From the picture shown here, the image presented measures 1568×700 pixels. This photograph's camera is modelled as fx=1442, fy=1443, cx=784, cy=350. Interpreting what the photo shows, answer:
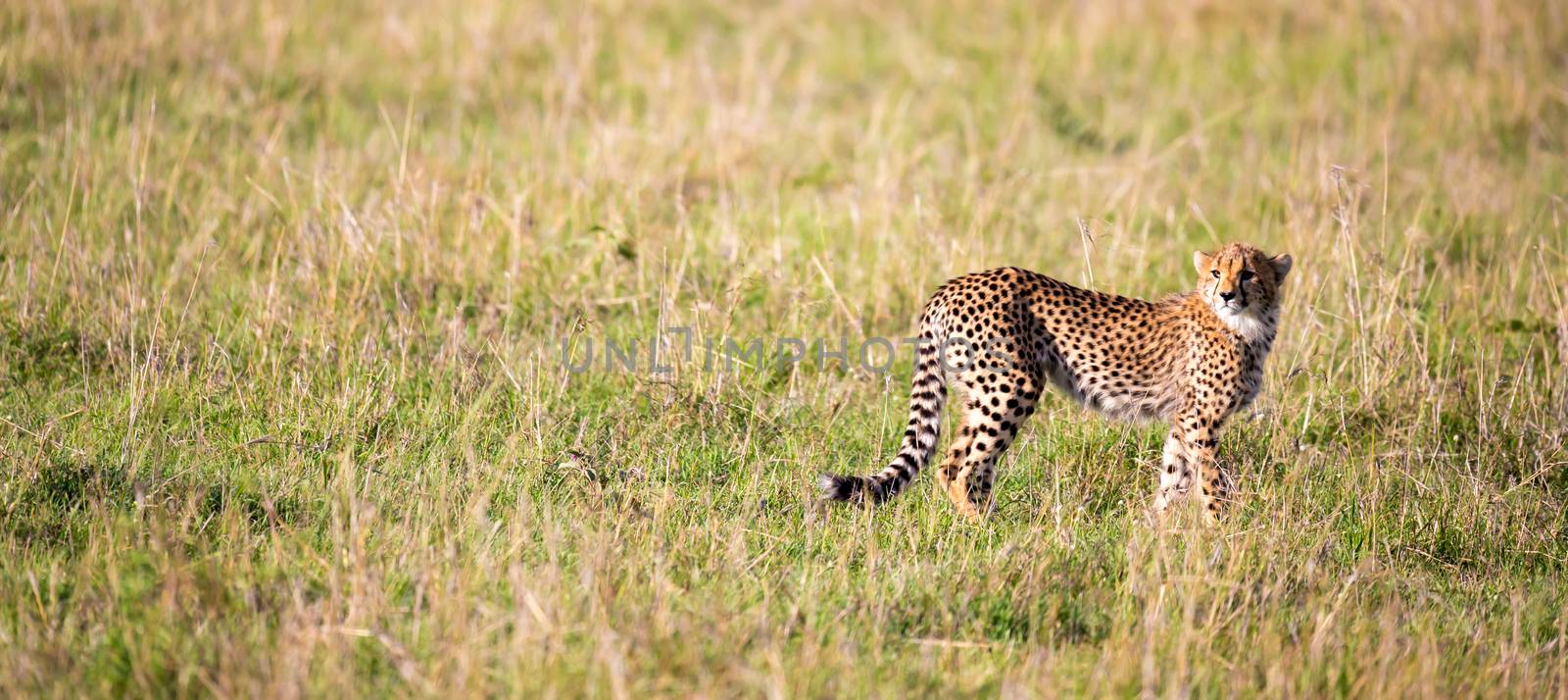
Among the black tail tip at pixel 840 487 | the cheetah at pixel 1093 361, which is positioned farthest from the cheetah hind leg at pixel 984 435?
the black tail tip at pixel 840 487

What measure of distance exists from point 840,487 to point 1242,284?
142cm

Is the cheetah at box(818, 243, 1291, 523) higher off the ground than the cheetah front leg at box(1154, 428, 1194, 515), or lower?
higher

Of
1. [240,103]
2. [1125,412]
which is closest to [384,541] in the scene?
[1125,412]

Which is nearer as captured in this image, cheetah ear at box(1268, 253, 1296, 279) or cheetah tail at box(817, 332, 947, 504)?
cheetah tail at box(817, 332, 947, 504)

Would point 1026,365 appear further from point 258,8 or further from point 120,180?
point 258,8

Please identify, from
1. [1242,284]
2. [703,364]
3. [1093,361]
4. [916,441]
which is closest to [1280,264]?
[1242,284]

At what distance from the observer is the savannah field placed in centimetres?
338

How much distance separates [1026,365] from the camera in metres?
4.45

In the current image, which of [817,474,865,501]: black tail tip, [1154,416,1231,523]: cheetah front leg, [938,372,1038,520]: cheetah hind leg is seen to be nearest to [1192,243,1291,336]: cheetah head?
[1154,416,1231,523]: cheetah front leg

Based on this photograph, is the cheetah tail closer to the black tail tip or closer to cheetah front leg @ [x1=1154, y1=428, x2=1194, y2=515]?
the black tail tip

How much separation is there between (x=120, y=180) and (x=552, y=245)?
6.67ft

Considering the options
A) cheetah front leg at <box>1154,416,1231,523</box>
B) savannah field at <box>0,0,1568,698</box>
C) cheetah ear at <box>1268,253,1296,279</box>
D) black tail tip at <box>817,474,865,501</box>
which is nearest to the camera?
savannah field at <box>0,0,1568,698</box>

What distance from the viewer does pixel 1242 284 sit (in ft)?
Result: 14.6

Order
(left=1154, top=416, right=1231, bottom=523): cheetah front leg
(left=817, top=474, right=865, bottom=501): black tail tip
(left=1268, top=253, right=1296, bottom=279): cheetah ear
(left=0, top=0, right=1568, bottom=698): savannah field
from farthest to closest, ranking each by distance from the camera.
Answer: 1. (left=1268, top=253, right=1296, bottom=279): cheetah ear
2. (left=1154, top=416, right=1231, bottom=523): cheetah front leg
3. (left=817, top=474, right=865, bottom=501): black tail tip
4. (left=0, top=0, right=1568, bottom=698): savannah field
